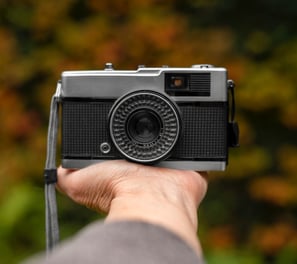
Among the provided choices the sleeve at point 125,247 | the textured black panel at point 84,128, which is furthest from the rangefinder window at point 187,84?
the sleeve at point 125,247

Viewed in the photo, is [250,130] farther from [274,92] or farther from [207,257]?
[207,257]

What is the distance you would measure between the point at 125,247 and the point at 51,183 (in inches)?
35.9

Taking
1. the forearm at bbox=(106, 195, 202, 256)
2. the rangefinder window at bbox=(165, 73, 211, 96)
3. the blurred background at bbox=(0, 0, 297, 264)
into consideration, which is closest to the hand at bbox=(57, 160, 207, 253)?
the forearm at bbox=(106, 195, 202, 256)

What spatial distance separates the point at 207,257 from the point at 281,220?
87 cm

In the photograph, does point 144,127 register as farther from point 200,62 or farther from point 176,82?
point 200,62

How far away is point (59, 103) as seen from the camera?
7.43 feet

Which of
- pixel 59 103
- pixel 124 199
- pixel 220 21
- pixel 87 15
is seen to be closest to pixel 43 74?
pixel 87 15

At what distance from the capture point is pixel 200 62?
16.4ft

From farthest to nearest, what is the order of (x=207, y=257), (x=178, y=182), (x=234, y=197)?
(x=234, y=197) < (x=207, y=257) < (x=178, y=182)

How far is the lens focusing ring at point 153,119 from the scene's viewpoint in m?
2.20

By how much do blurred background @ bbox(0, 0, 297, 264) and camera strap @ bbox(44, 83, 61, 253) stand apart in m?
2.62

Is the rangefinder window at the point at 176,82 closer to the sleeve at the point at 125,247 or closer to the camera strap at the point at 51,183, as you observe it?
the camera strap at the point at 51,183

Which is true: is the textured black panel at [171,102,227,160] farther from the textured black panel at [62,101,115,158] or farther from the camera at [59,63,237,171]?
the textured black panel at [62,101,115,158]

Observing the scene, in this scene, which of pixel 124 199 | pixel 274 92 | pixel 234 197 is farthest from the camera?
pixel 234 197
